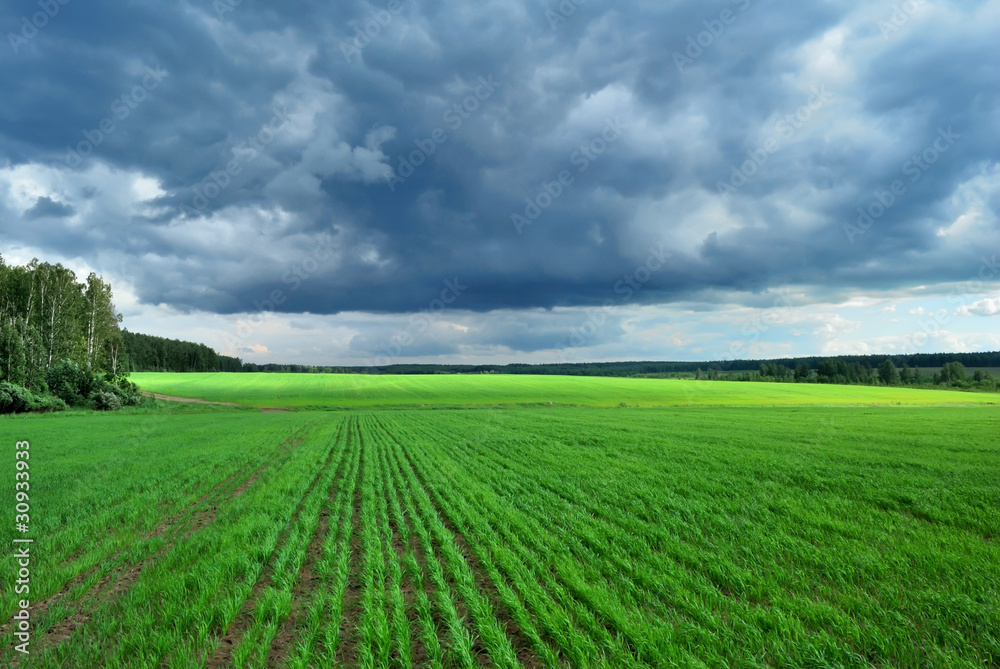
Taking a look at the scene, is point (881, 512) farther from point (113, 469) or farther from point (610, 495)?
point (113, 469)

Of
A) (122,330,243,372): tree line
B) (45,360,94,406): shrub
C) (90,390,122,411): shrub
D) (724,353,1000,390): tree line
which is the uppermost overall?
(122,330,243,372): tree line

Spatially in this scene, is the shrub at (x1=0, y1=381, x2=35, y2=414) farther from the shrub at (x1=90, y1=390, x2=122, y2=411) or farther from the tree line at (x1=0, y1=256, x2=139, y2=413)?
the shrub at (x1=90, y1=390, x2=122, y2=411)

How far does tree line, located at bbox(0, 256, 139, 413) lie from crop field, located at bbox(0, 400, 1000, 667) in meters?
42.4

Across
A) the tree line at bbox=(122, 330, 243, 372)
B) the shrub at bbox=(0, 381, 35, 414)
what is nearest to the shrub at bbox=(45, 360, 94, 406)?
the shrub at bbox=(0, 381, 35, 414)

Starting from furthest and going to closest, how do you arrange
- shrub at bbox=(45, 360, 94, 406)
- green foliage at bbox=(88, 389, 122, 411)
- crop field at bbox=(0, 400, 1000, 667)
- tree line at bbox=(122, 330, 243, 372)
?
tree line at bbox=(122, 330, 243, 372) → green foliage at bbox=(88, 389, 122, 411) → shrub at bbox=(45, 360, 94, 406) → crop field at bbox=(0, 400, 1000, 667)

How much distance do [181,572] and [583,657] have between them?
23.6 feet

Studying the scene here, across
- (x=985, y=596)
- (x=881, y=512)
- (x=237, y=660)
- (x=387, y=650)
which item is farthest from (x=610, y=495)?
(x=237, y=660)

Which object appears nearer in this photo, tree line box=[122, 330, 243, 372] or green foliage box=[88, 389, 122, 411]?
green foliage box=[88, 389, 122, 411]

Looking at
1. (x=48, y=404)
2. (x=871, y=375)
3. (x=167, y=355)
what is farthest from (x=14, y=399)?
(x=871, y=375)

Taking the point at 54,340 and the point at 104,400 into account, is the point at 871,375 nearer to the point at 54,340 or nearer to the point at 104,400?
the point at 104,400

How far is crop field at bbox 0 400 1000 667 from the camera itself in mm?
5516

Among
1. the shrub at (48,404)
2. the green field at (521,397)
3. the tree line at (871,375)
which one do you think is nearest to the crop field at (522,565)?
the shrub at (48,404)

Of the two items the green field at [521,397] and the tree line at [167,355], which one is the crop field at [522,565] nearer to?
the green field at [521,397]

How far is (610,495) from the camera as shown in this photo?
41.8 ft
